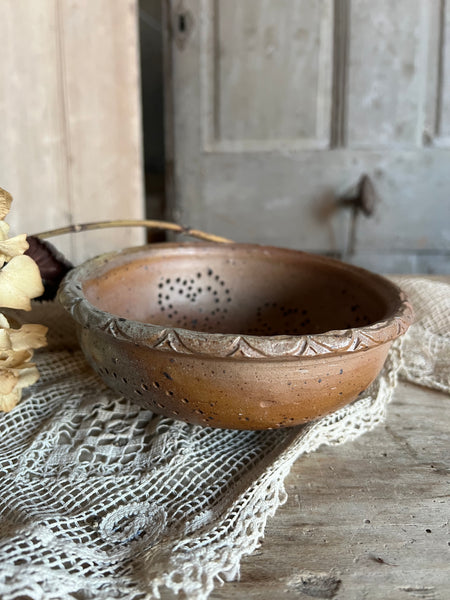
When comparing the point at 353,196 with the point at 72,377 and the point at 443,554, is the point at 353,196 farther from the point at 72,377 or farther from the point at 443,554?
the point at 443,554

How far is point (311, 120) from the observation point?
1741 millimetres

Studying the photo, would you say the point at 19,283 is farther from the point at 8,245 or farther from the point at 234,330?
the point at 234,330


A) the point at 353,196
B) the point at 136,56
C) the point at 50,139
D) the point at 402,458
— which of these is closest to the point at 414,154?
A: the point at 353,196

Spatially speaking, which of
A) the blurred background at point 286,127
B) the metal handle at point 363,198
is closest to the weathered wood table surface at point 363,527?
the blurred background at point 286,127

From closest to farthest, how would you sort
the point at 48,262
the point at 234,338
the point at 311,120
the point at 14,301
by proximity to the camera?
1. the point at 234,338
2. the point at 14,301
3. the point at 48,262
4. the point at 311,120

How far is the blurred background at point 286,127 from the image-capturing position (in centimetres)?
143

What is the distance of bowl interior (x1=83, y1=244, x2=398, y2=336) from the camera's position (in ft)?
2.23

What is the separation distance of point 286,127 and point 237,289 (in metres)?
1.14

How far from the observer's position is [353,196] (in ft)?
6.00

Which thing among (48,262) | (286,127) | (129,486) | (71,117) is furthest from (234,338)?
(286,127)

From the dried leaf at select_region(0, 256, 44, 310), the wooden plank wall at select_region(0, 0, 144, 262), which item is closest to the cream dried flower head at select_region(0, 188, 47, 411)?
the dried leaf at select_region(0, 256, 44, 310)

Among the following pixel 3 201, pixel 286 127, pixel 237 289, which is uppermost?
pixel 286 127

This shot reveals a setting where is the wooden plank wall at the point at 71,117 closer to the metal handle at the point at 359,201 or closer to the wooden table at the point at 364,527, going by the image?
the metal handle at the point at 359,201

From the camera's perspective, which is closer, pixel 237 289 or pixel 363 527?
pixel 363 527
